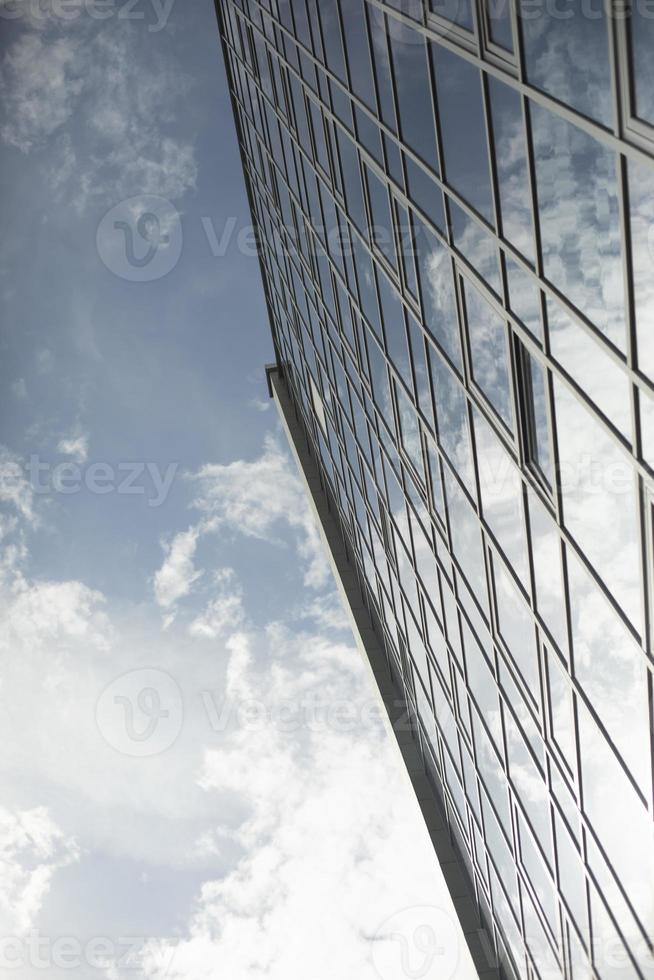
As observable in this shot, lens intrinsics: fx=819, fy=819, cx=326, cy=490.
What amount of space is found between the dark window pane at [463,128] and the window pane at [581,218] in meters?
2.29

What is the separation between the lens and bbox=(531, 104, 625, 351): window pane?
9.84m

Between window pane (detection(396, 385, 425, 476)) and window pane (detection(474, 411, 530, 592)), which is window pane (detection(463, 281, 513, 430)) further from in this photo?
window pane (detection(396, 385, 425, 476))

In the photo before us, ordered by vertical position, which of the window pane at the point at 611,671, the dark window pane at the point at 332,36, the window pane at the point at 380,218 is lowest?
the window pane at the point at 611,671

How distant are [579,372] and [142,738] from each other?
75621 millimetres

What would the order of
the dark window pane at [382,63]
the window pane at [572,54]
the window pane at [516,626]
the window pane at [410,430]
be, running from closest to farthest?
the window pane at [572,54] < the window pane at [516,626] < the dark window pane at [382,63] < the window pane at [410,430]

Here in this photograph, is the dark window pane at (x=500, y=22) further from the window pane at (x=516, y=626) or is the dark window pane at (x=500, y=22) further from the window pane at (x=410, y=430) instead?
the window pane at (x=410, y=430)

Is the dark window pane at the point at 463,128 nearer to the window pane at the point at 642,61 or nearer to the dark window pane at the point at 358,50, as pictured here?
the window pane at the point at 642,61

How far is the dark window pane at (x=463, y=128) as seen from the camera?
43.8 feet

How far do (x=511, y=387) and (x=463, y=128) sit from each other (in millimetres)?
4547

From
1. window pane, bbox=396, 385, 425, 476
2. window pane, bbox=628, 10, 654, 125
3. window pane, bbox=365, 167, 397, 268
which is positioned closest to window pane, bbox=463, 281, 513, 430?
window pane, bbox=365, 167, 397, 268

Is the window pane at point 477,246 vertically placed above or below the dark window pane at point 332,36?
below

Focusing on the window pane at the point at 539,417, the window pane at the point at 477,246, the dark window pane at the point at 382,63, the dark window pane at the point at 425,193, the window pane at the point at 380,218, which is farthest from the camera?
the window pane at the point at 380,218

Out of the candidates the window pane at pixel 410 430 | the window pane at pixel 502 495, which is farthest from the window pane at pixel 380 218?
the window pane at pixel 502 495

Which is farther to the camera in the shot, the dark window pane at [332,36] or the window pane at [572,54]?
the dark window pane at [332,36]
